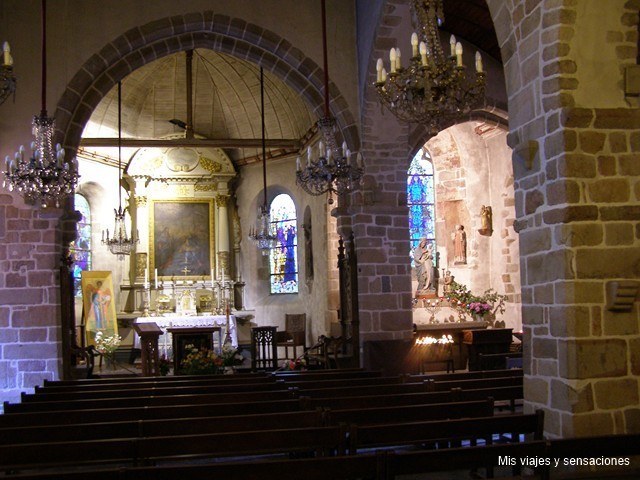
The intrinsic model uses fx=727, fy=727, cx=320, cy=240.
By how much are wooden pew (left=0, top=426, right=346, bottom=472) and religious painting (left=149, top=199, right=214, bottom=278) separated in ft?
45.4

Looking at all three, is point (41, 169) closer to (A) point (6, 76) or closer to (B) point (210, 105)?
(A) point (6, 76)

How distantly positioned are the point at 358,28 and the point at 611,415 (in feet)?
26.4

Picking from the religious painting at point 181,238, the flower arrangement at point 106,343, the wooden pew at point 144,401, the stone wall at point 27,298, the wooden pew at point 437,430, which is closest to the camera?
the wooden pew at point 437,430

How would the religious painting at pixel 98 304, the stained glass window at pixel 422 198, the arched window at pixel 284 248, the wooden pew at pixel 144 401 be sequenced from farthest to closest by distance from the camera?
the arched window at pixel 284 248, the stained glass window at pixel 422 198, the religious painting at pixel 98 304, the wooden pew at pixel 144 401

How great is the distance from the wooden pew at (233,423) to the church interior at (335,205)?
51mm

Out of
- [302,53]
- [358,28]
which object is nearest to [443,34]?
[358,28]

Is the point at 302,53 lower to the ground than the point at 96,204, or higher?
higher

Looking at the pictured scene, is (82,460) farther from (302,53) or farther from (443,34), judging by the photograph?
(443,34)

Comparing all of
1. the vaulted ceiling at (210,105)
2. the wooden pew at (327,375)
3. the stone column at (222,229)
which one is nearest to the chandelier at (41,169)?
the wooden pew at (327,375)

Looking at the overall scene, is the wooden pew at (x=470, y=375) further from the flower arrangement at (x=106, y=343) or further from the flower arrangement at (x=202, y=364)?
the flower arrangement at (x=106, y=343)

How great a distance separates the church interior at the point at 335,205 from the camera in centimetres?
517

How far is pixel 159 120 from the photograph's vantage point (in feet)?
58.0

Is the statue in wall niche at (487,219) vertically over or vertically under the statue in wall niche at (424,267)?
over

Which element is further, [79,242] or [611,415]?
[79,242]
